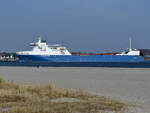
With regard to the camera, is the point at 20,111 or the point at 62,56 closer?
the point at 20,111

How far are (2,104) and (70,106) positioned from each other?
6.55ft

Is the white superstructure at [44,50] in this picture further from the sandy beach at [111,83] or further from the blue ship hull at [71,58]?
the sandy beach at [111,83]

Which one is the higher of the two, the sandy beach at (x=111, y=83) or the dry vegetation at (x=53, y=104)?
the dry vegetation at (x=53, y=104)

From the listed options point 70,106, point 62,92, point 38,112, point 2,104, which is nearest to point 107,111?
point 70,106

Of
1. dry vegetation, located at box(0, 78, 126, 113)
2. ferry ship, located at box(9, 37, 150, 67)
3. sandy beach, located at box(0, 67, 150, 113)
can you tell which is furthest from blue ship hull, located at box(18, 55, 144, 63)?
dry vegetation, located at box(0, 78, 126, 113)

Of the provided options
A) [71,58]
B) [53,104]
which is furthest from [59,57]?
[53,104]

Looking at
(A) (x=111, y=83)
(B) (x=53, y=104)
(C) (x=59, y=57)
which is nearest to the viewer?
(B) (x=53, y=104)

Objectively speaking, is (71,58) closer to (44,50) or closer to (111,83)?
(44,50)

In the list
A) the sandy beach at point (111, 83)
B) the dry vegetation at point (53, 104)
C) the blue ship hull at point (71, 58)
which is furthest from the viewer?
the blue ship hull at point (71, 58)

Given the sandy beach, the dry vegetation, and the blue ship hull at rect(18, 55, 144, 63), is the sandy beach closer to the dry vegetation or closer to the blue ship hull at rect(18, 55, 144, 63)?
the dry vegetation

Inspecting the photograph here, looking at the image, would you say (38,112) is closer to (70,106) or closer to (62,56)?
(70,106)

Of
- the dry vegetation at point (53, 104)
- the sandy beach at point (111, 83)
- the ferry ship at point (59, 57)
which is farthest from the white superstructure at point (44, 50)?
the dry vegetation at point (53, 104)

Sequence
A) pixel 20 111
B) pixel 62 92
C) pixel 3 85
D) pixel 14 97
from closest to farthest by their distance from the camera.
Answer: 1. pixel 20 111
2. pixel 14 97
3. pixel 62 92
4. pixel 3 85

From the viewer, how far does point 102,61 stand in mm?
81125
